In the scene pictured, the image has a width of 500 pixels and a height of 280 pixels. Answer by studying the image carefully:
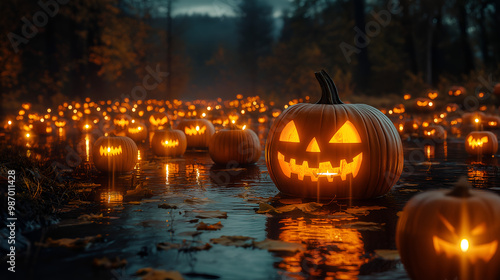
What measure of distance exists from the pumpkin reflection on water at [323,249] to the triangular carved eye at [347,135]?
1.29m

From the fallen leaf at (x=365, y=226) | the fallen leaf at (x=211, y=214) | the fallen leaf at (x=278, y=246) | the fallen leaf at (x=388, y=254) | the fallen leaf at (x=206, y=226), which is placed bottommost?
the fallen leaf at (x=388, y=254)

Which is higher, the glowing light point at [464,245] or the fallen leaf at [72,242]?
the glowing light point at [464,245]

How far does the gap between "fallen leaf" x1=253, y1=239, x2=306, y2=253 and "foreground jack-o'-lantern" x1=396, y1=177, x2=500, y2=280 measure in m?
0.98

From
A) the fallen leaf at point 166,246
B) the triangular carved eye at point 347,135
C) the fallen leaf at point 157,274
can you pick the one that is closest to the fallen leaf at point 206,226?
the fallen leaf at point 166,246

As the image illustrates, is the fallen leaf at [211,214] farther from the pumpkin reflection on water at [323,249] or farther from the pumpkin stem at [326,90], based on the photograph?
the pumpkin stem at [326,90]

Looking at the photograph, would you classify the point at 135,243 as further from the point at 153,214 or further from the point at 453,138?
the point at 453,138

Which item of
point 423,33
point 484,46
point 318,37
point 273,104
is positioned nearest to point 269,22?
point 318,37

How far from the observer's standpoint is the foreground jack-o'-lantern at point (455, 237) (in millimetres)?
3426

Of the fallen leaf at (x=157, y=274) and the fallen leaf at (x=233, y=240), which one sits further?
the fallen leaf at (x=233, y=240)

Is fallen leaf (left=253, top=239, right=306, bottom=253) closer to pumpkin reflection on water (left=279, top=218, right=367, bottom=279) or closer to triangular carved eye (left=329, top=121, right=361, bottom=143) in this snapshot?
pumpkin reflection on water (left=279, top=218, right=367, bottom=279)

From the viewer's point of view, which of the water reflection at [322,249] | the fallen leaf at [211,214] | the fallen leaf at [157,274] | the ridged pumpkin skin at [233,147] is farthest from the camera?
the ridged pumpkin skin at [233,147]

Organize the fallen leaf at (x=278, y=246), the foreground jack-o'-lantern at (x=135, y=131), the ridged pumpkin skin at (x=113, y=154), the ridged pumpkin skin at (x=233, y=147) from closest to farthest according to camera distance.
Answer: the fallen leaf at (x=278, y=246) → the ridged pumpkin skin at (x=113, y=154) → the ridged pumpkin skin at (x=233, y=147) → the foreground jack-o'-lantern at (x=135, y=131)

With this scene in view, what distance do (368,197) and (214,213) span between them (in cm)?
206

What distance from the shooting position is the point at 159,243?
14.7 ft
